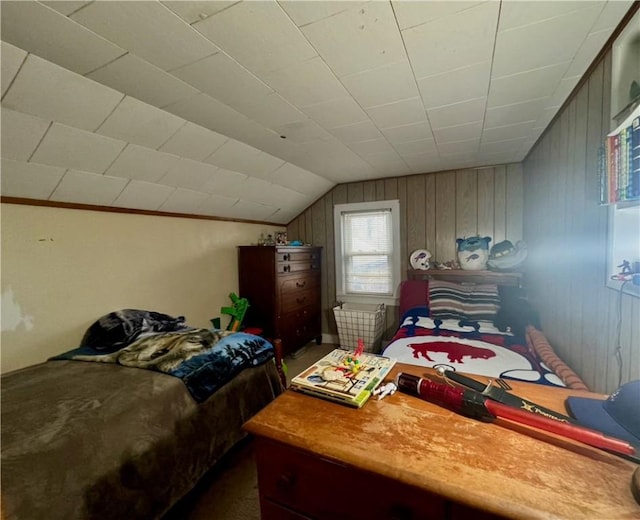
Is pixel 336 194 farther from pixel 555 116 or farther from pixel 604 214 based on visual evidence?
pixel 604 214

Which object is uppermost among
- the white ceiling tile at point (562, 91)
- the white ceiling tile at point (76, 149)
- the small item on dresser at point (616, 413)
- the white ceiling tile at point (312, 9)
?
the white ceiling tile at point (562, 91)

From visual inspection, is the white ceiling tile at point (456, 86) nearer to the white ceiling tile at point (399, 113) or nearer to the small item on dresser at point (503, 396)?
the white ceiling tile at point (399, 113)

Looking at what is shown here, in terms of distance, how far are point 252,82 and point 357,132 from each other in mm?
943

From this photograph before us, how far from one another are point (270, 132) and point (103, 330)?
1.82 m

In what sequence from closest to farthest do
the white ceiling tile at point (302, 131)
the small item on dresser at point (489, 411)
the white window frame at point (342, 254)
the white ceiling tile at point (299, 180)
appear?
the small item on dresser at point (489, 411), the white ceiling tile at point (302, 131), the white ceiling tile at point (299, 180), the white window frame at point (342, 254)

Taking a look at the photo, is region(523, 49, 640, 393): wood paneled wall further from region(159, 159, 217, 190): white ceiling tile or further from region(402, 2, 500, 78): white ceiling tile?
region(159, 159, 217, 190): white ceiling tile

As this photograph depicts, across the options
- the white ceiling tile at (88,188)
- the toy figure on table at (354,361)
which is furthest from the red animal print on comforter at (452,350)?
the white ceiling tile at (88,188)

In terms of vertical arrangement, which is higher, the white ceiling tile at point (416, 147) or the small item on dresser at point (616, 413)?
the white ceiling tile at point (416, 147)

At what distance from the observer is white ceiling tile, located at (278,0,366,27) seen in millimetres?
1013

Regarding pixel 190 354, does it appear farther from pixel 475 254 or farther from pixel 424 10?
pixel 475 254

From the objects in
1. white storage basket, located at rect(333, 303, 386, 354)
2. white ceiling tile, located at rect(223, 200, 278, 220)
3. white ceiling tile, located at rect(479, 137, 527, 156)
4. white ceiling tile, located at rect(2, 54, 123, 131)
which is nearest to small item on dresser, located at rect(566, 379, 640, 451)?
white ceiling tile, located at rect(479, 137, 527, 156)

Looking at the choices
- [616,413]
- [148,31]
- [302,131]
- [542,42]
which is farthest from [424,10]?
[616,413]

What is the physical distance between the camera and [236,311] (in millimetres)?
3023

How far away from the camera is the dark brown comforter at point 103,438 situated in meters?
0.95
